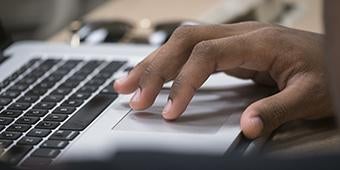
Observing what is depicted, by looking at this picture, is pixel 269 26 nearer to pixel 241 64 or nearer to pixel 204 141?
pixel 241 64

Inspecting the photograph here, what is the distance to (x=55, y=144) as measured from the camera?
801 mm

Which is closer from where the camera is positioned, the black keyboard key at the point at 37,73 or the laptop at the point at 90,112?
the laptop at the point at 90,112

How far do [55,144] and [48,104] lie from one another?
5.9 inches

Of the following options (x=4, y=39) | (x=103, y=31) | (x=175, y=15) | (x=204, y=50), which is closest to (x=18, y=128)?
(x=204, y=50)

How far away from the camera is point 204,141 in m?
0.78

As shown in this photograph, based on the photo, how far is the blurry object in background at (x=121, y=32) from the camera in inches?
52.7

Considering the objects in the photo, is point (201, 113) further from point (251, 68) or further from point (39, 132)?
point (39, 132)

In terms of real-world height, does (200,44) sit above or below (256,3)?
below

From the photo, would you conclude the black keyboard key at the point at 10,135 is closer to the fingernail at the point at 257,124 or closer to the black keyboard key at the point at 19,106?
the black keyboard key at the point at 19,106

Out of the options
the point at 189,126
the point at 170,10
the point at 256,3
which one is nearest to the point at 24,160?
the point at 189,126

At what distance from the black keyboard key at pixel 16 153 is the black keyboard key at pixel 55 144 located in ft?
0.05

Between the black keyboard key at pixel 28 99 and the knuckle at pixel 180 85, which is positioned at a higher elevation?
the black keyboard key at pixel 28 99

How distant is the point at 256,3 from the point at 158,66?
0.57m

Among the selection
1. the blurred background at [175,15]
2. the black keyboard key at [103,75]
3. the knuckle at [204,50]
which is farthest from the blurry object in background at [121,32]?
the knuckle at [204,50]
